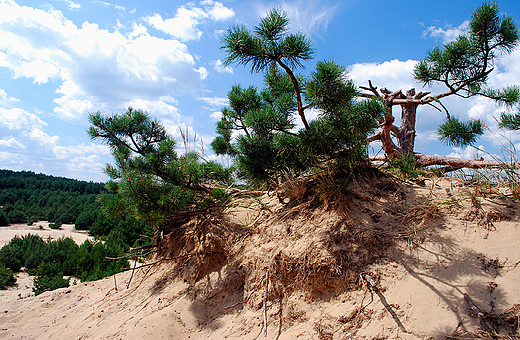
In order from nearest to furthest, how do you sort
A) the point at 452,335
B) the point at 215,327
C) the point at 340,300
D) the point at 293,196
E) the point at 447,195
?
the point at 452,335 < the point at 340,300 < the point at 215,327 < the point at 447,195 < the point at 293,196

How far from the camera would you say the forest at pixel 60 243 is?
7.28 meters

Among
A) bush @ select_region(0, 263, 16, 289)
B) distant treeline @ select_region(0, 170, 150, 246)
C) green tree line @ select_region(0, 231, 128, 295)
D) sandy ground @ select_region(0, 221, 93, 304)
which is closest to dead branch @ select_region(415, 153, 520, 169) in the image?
green tree line @ select_region(0, 231, 128, 295)

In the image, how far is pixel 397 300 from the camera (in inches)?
90.1

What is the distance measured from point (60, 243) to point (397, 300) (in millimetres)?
10360

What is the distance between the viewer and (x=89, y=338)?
3234 mm

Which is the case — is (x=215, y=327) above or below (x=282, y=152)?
below

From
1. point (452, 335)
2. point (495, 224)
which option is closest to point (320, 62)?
point (495, 224)

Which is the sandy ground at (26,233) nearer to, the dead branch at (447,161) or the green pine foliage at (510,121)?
the dead branch at (447,161)

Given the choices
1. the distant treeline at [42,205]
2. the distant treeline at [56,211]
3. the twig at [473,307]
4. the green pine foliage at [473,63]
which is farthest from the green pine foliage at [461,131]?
the distant treeline at [42,205]

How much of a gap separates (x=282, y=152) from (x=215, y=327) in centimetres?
213

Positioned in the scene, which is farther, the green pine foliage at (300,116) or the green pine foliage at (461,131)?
the green pine foliage at (461,131)

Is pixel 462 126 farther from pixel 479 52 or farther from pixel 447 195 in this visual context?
pixel 447 195

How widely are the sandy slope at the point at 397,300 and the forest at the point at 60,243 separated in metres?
1.46

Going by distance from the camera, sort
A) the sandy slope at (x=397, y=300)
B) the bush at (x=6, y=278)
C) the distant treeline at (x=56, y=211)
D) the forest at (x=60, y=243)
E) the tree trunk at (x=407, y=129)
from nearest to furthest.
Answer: the sandy slope at (x=397, y=300) → the tree trunk at (x=407, y=129) → the forest at (x=60, y=243) → the bush at (x=6, y=278) → the distant treeline at (x=56, y=211)
